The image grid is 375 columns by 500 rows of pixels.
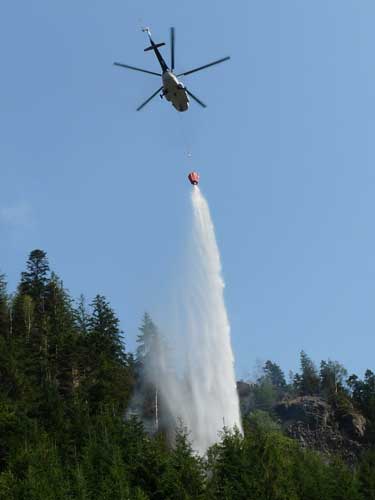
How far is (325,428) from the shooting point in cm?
9838

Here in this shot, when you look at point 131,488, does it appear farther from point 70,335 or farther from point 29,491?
point 70,335

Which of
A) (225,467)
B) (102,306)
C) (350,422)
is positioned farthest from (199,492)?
(350,422)

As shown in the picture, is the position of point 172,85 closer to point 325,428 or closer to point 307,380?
point 325,428

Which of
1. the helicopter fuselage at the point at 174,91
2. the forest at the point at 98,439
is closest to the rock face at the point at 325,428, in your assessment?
the forest at the point at 98,439

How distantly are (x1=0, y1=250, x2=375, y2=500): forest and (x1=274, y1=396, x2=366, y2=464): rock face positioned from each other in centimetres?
131

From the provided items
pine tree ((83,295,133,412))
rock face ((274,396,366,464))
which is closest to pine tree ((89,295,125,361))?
pine tree ((83,295,133,412))

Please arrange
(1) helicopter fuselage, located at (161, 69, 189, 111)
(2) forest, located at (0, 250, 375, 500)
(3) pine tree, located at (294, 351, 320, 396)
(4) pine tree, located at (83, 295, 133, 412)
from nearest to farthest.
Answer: (2) forest, located at (0, 250, 375, 500)
(1) helicopter fuselage, located at (161, 69, 189, 111)
(4) pine tree, located at (83, 295, 133, 412)
(3) pine tree, located at (294, 351, 320, 396)

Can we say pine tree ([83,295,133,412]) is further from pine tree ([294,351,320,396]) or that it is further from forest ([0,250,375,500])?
pine tree ([294,351,320,396])

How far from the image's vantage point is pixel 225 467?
4741 cm

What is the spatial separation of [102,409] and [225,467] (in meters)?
25.7

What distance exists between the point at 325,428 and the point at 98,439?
169 ft

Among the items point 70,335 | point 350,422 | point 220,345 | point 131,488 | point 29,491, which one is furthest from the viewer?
point 350,422

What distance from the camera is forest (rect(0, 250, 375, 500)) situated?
45781 mm

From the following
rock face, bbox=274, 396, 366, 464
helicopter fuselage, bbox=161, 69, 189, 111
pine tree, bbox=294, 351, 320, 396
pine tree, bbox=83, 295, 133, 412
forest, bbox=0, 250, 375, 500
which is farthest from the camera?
pine tree, bbox=294, 351, 320, 396
